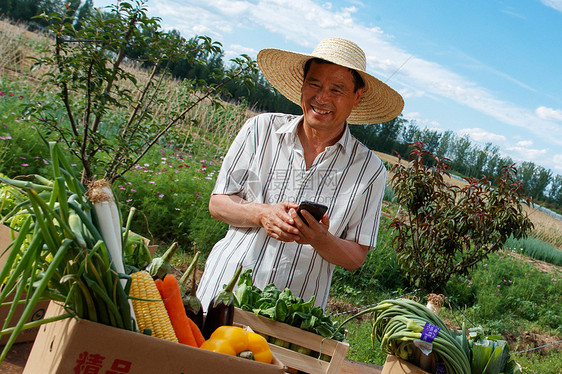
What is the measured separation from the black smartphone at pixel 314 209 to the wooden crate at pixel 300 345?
24.6 inches

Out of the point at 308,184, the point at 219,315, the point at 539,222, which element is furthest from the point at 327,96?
the point at 539,222

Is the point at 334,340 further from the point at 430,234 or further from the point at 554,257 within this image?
the point at 554,257

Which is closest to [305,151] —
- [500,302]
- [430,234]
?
[430,234]

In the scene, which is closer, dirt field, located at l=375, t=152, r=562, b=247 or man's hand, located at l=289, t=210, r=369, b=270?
man's hand, located at l=289, t=210, r=369, b=270

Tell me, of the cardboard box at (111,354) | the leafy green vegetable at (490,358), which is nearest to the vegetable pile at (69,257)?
the cardboard box at (111,354)

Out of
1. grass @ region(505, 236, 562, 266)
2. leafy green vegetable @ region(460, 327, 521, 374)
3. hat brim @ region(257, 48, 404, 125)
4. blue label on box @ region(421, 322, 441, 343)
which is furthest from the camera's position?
grass @ region(505, 236, 562, 266)

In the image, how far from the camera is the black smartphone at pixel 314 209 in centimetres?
211

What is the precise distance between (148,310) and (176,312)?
90 mm

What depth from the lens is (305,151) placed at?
2715 millimetres

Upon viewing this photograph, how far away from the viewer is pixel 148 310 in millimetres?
1115

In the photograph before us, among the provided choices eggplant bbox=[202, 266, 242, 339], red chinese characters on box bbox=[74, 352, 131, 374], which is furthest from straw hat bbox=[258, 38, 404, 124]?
red chinese characters on box bbox=[74, 352, 131, 374]

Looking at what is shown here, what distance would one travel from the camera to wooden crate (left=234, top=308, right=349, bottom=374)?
162 cm

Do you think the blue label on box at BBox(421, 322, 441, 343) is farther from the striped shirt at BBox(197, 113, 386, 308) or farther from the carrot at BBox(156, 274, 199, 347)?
the striped shirt at BBox(197, 113, 386, 308)

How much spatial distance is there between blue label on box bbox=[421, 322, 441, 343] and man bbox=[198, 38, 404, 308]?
857 millimetres
